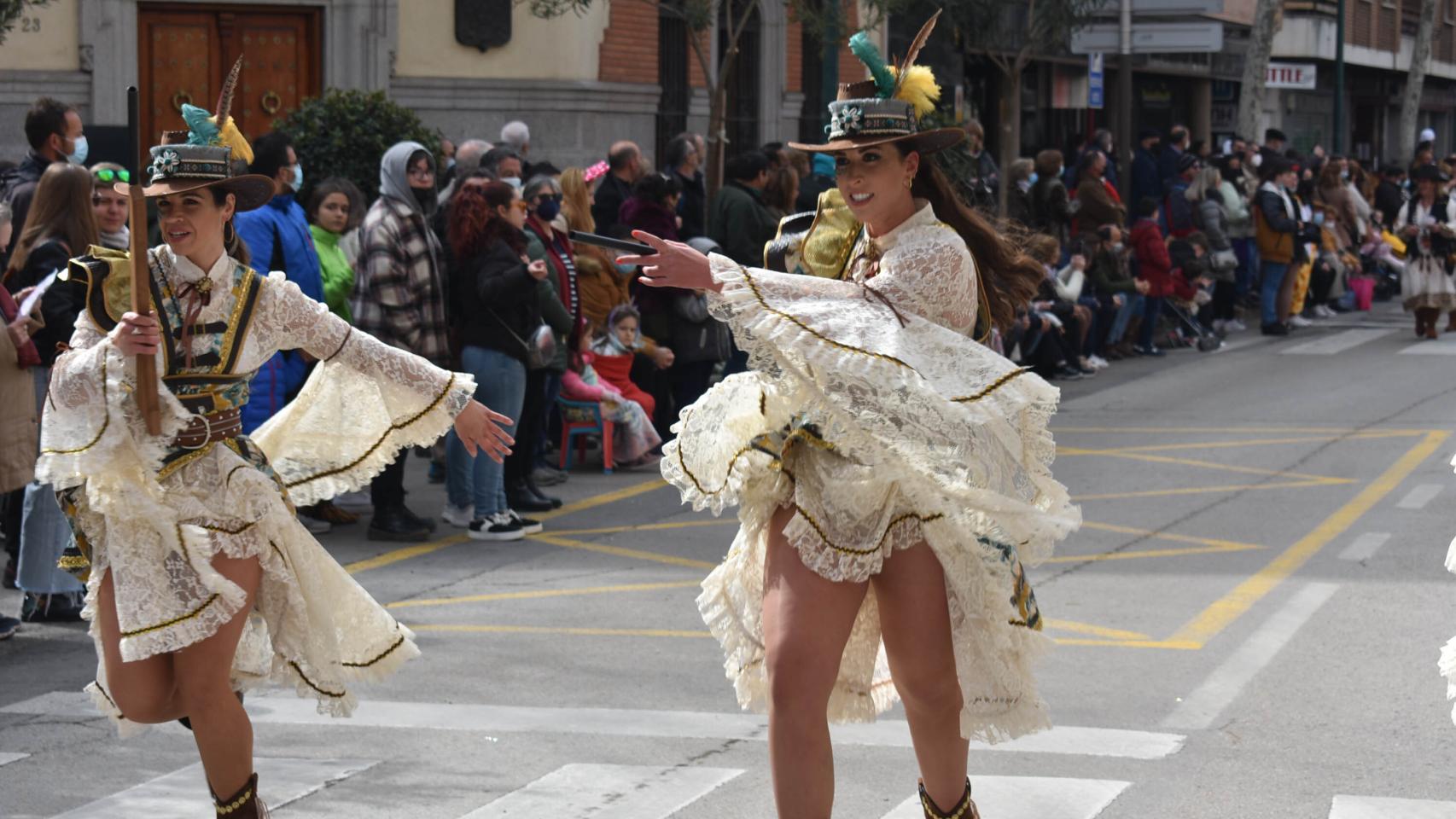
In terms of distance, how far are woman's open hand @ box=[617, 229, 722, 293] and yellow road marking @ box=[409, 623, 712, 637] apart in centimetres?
362

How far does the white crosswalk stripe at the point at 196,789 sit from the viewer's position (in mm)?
5715

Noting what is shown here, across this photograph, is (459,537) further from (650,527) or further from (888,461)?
(888,461)

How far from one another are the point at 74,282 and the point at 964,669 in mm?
2452

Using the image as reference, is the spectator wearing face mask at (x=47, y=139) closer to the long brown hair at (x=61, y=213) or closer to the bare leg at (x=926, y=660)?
the long brown hair at (x=61, y=213)

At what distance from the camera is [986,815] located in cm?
561

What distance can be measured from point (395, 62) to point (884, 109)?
15743 millimetres

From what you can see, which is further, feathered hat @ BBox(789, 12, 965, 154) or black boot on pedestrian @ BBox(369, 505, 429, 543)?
black boot on pedestrian @ BBox(369, 505, 429, 543)

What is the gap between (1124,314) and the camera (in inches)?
755

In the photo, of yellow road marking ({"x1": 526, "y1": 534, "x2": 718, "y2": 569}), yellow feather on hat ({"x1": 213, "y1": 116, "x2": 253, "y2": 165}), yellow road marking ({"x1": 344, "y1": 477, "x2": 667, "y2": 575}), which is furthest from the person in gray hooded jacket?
yellow feather on hat ({"x1": 213, "y1": 116, "x2": 253, "y2": 165})

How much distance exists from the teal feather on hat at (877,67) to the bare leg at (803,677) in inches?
45.8

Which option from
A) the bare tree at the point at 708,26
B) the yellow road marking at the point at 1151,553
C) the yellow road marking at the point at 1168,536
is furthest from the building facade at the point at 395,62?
the yellow road marking at the point at 1151,553

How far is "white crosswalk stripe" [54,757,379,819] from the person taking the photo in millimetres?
5715

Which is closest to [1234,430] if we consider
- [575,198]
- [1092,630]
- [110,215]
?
[575,198]

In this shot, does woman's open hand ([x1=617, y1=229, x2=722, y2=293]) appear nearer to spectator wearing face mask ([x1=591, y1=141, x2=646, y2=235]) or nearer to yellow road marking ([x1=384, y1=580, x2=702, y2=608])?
yellow road marking ([x1=384, y1=580, x2=702, y2=608])
